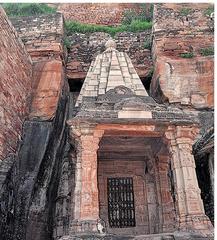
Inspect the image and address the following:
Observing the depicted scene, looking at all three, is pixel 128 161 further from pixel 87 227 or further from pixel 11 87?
pixel 11 87

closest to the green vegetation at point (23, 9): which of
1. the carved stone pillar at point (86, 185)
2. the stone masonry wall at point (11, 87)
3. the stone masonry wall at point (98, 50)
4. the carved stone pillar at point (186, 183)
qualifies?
the stone masonry wall at point (98, 50)

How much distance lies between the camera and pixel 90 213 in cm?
697

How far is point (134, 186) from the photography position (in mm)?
10062

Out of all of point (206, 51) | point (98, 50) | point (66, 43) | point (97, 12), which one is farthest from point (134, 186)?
point (97, 12)

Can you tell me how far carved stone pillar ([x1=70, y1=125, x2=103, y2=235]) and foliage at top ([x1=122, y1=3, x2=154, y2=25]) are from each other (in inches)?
517

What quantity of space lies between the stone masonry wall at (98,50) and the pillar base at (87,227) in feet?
26.9

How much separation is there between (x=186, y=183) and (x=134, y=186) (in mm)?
2814

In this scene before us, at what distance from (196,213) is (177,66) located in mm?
7374

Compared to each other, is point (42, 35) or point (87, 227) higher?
point (42, 35)

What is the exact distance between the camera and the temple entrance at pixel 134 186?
9406 millimetres

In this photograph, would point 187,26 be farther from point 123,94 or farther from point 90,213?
point 90,213

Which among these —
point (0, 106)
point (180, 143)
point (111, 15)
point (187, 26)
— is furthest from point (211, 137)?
point (111, 15)

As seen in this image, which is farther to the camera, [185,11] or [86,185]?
[185,11]

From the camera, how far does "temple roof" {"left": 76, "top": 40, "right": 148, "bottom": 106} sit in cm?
970
